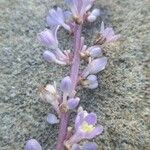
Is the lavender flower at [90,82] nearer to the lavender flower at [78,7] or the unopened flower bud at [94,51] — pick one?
the unopened flower bud at [94,51]

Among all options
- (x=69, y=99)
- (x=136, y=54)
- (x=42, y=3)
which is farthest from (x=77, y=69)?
(x=42, y=3)

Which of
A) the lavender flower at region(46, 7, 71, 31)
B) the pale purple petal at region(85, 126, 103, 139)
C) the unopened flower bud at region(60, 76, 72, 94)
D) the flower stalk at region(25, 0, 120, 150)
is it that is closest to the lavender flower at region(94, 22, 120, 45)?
the flower stalk at region(25, 0, 120, 150)

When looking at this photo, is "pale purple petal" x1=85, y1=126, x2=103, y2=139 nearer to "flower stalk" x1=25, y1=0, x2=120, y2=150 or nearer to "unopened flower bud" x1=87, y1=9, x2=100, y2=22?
"flower stalk" x1=25, y1=0, x2=120, y2=150

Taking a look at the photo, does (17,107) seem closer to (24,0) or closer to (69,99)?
(69,99)

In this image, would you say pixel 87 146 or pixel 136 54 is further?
pixel 136 54

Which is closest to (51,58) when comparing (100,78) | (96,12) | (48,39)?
(48,39)

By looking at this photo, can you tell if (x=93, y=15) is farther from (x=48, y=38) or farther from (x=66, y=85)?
(x=66, y=85)

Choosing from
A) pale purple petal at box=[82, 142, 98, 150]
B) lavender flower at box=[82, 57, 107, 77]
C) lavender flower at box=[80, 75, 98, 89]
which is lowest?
pale purple petal at box=[82, 142, 98, 150]
